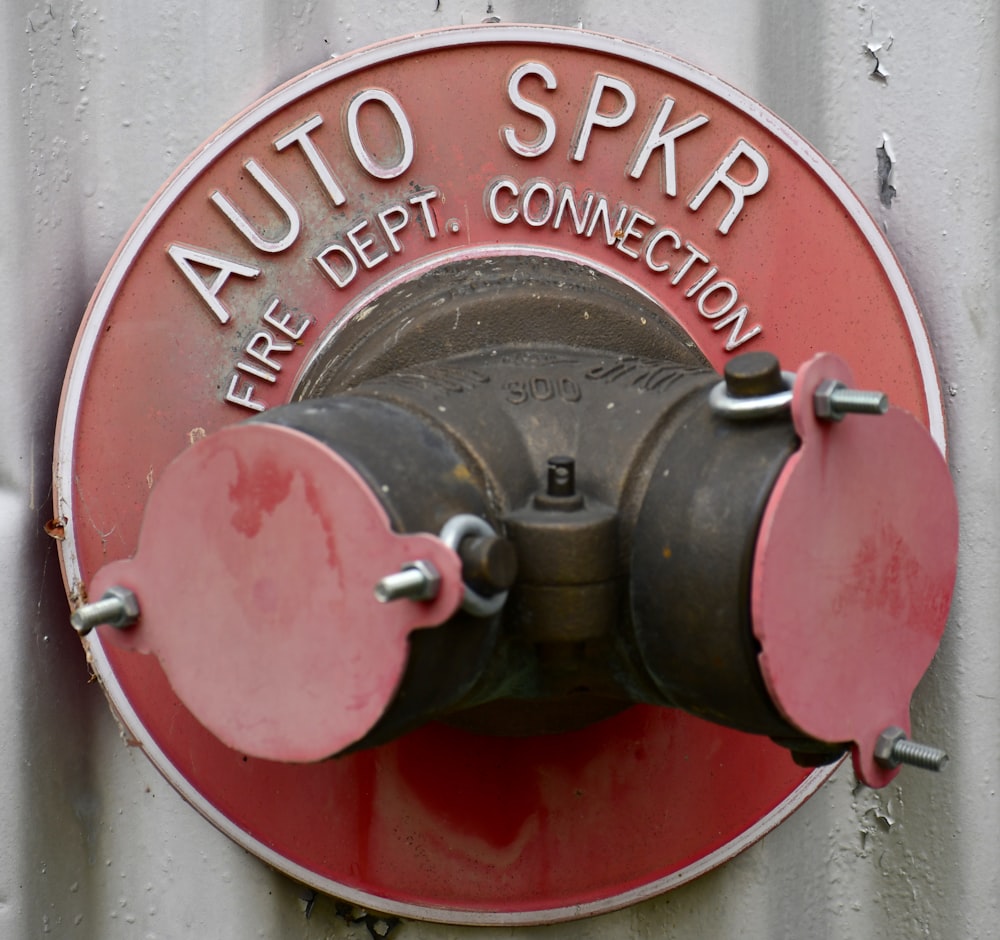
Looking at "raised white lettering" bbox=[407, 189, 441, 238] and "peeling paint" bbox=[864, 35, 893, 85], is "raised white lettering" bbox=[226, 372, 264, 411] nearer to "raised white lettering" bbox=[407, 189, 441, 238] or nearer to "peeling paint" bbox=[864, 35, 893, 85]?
"raised white lettering" bbox=[407, 189, 441, 238]

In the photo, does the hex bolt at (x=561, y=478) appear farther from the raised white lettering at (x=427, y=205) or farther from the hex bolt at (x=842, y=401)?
A: the raised white lettering at (x=427, y=205)

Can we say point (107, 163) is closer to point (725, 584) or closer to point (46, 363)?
point (46, 363)

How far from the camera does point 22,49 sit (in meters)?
0.81

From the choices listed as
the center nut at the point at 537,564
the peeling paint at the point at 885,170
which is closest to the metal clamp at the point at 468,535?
the center nut at the point at 537,564

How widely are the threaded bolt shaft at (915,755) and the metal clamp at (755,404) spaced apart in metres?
0.18

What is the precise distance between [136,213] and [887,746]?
1.90 feet

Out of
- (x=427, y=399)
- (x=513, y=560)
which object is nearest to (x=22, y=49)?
(x=427, y=399)

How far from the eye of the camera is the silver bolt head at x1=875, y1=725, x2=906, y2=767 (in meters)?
0.61

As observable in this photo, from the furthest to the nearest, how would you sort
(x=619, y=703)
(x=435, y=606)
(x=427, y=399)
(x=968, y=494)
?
(x=968, y=494) < (x=619, y=703) < (x=427, y=399) < (x=435, y=606)

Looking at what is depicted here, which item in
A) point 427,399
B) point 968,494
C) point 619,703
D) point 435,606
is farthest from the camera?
point 968,494

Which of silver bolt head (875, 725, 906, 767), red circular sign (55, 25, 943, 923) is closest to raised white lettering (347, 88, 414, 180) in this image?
red circular sign (55, 25, 943, 923)

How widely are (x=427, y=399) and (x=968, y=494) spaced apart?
1.54ft

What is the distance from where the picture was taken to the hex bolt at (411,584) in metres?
0.50

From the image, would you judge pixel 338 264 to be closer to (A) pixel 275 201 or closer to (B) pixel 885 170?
(A) pixel 275 201
